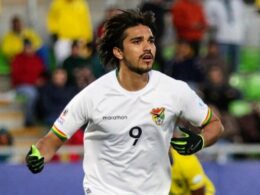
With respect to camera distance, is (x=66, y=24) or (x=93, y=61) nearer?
(x=93, y=61)

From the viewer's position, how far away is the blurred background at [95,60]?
1203cm

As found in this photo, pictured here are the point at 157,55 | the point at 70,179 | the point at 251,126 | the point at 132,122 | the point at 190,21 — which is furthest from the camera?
the point at 190,21

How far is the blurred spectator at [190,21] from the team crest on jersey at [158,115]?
23.8 ft

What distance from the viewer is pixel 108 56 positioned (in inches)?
273

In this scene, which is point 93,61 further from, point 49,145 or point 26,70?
point 49,145

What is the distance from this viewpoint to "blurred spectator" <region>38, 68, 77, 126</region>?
12.5 m

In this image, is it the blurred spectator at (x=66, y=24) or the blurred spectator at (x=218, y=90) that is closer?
the blurred spectator at (x=218, y=90)

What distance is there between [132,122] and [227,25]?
25.1 feet

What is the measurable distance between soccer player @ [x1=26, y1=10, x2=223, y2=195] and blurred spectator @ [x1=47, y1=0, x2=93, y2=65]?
7.41 meters

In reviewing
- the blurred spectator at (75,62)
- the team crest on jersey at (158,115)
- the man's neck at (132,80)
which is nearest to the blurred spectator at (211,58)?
the blurred spectator at (75,62)

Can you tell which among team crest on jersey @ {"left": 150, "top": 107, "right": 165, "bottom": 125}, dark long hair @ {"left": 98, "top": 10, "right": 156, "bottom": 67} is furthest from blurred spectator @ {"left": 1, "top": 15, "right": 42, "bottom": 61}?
team crest on jersey @ {"left": 150, "top": 107, "right": 165, "bottom": 125}

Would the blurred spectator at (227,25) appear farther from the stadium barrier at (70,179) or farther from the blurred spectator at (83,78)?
the stadium barrier at (70,179)

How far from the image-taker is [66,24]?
1423 centimetres

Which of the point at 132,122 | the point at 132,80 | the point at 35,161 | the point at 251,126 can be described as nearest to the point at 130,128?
the point at 132,122
